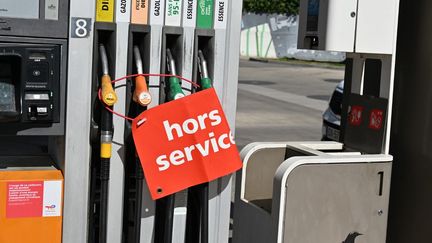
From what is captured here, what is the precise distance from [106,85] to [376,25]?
1279 mm

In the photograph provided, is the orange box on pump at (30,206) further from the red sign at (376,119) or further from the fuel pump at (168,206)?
the red sign at (376,119)

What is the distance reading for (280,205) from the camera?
335 cm

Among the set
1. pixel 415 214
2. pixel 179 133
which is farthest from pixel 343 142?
pixel 179 133

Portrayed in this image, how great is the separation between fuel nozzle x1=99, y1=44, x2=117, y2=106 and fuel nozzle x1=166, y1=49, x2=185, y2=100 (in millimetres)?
259

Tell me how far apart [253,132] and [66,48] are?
30.2 feet

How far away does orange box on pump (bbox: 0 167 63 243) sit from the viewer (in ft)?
10.7

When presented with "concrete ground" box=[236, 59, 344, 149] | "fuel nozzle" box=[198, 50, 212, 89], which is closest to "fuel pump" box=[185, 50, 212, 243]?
"fuel nozzle" box=[198, 50, 212, 89]

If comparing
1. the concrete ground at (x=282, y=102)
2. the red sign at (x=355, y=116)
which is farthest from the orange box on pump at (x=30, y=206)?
the concrete ground at (x=282, y=102)

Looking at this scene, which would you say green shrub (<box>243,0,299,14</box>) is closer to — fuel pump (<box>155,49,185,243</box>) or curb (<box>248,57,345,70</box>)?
curb (<box>248,57,345,70</box>)

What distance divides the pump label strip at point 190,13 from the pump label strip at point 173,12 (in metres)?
0.03

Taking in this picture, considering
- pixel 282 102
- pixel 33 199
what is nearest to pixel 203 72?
pixel 33 199

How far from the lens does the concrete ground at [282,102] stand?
40.8ft

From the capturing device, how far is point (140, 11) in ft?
10.8

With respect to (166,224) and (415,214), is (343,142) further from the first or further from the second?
(166,224)
